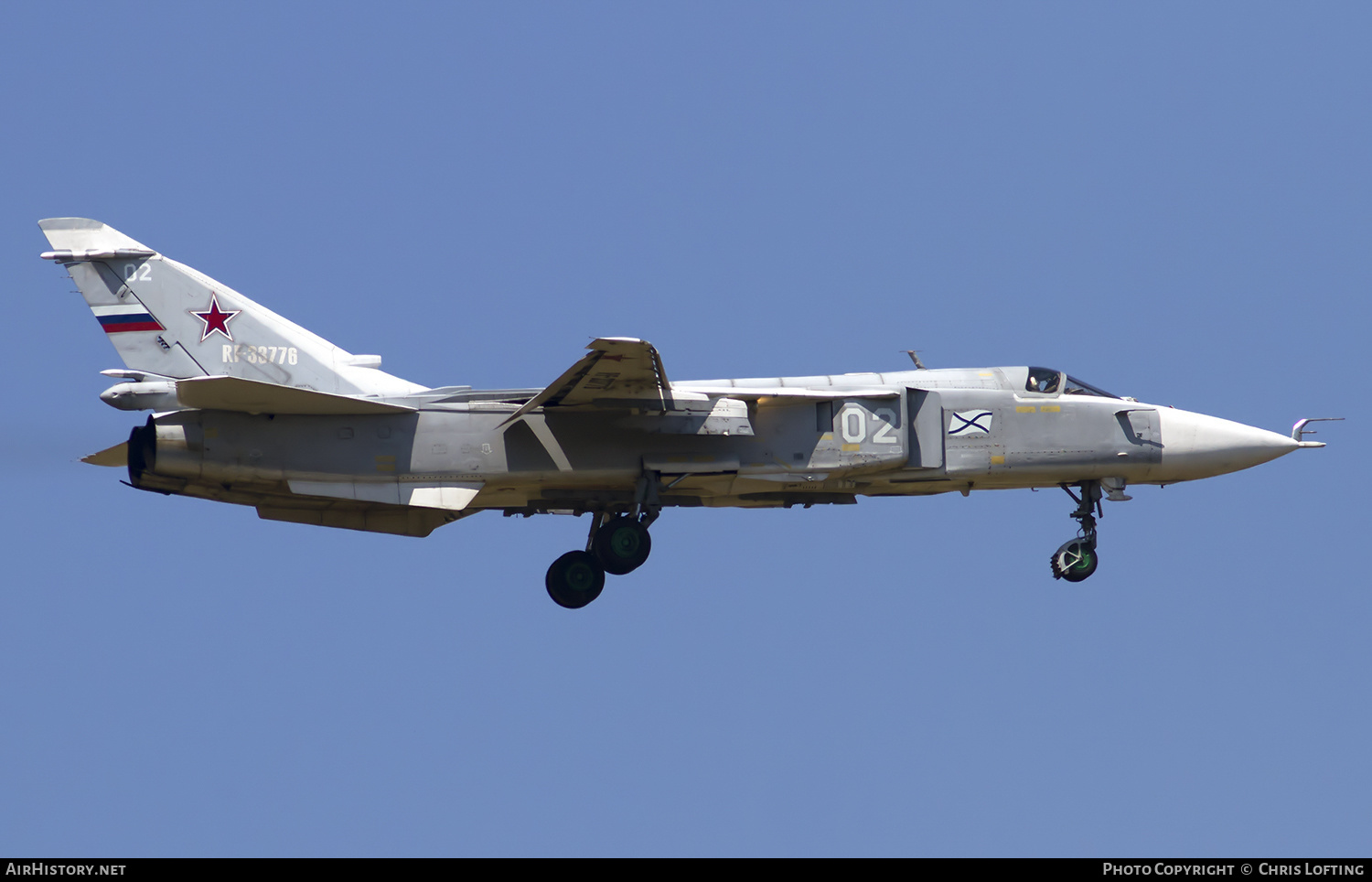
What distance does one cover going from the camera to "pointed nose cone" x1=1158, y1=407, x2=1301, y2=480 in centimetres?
2402

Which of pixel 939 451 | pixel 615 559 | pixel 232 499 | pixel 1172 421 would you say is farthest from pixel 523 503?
pixel 1172 421

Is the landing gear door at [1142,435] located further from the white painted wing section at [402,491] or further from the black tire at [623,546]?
the white painted wing section at [402,491]

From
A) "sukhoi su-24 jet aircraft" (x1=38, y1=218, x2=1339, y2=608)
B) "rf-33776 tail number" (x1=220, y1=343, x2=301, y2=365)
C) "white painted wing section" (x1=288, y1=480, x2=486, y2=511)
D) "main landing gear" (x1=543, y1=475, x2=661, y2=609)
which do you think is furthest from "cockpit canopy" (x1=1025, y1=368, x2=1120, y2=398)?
"rf-33776 tail number" (x1=220, y1=343, x2=301, y2=365)

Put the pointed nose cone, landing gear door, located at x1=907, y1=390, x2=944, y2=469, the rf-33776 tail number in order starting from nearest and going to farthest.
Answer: the rf-33776 tail number < landing gear door, located at x1=907, y1=390, x2=944, y2=469 < the pointed nose cone

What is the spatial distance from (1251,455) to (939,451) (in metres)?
4.77

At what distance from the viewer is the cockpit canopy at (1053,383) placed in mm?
23641

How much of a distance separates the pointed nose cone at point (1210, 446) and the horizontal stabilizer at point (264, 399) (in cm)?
1038

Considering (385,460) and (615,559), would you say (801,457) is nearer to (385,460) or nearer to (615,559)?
(615,559)

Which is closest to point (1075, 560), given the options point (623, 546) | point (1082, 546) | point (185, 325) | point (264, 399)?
point (1082, 546)

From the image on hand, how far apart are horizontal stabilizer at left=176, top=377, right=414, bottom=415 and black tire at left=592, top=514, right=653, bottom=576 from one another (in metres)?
3.12

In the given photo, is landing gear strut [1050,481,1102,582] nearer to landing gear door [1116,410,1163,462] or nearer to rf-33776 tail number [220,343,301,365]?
landing gear door [1116,410,1163,462]

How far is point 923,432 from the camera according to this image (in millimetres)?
22766

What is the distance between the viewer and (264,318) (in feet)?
74.6

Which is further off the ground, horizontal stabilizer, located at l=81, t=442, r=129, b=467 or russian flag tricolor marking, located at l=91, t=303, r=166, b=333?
russian flag tricolor marking, located at l=91, t=303, r=166, b=333
